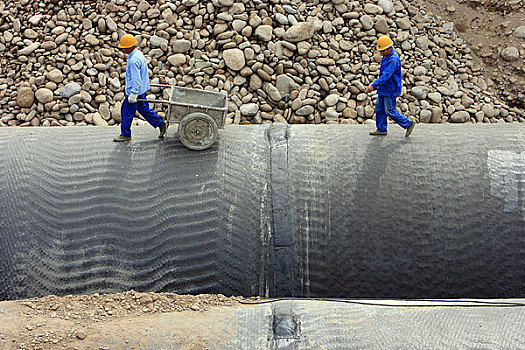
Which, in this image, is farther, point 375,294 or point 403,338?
point 375,294

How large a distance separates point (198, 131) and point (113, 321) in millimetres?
1846

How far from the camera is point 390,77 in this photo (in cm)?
477

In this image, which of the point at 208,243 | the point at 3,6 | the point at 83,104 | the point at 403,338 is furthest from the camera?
the point at 3,6

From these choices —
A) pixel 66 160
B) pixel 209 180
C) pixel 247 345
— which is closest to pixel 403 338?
pixel 247 345

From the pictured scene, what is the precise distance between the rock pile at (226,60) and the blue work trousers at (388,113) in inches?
104

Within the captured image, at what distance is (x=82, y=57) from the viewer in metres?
7.74

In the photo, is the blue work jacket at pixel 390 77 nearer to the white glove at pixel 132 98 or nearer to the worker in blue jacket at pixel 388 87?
the worker in blue jacket at pixel 388 87

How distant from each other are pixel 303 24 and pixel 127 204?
4.65m

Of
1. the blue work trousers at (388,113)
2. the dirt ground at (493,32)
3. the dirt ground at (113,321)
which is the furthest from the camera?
the dirt ground at (493,32)

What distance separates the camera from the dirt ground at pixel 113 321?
11.0ft

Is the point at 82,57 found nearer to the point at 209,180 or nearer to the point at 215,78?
the point at 215,78

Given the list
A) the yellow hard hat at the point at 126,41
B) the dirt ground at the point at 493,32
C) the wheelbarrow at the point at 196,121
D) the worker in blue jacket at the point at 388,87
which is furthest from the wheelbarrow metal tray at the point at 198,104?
the dirt ground at the point at 493,32

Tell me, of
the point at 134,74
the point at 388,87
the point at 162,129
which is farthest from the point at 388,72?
the point at 134,74

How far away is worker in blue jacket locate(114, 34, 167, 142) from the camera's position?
461 centimetres
